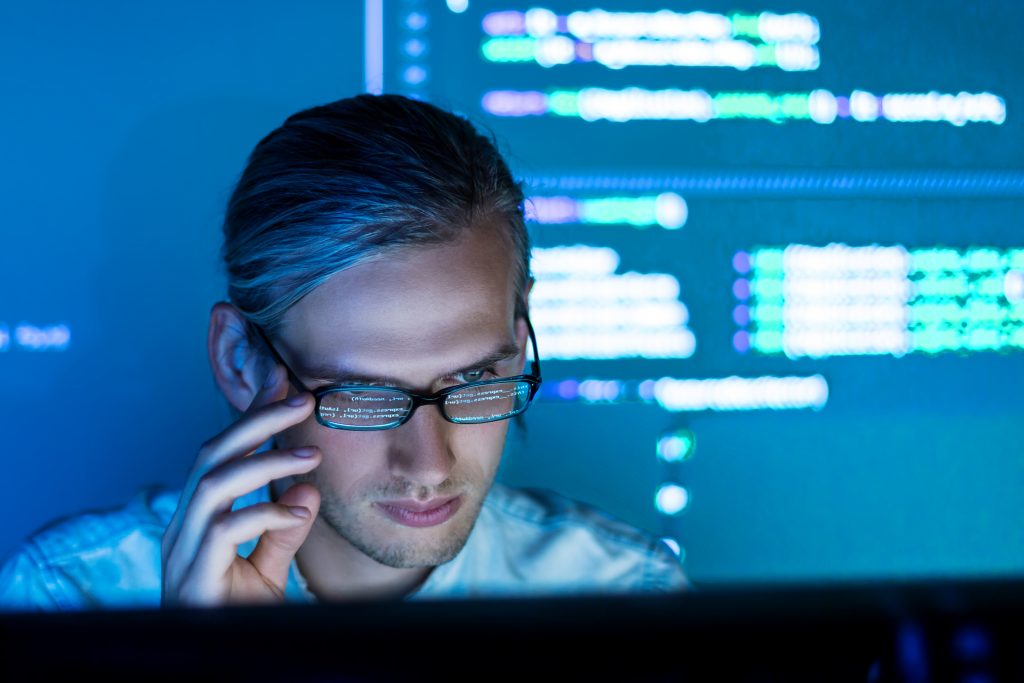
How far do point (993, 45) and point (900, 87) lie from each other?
0.24 metres

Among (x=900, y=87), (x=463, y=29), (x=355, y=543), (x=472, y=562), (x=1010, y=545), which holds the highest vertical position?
(x=463, y=29)

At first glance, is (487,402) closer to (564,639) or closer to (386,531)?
(386,531)

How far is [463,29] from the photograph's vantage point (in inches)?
65.1

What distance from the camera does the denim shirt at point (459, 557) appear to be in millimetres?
1262

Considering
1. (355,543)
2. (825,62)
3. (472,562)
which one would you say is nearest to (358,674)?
(355,543)

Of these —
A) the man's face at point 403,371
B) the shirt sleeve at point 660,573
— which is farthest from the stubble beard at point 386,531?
the shirt sleeve at point 660,573

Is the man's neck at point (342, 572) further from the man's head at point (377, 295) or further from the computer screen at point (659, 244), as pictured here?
the computer screen at point (659, 244)

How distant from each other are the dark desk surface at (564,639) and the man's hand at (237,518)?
688mm

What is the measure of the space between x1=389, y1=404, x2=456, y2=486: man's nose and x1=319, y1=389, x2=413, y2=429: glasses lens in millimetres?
24

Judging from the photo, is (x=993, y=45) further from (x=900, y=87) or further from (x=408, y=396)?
(x=408, y=396)

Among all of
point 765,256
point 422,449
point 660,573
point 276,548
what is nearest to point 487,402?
point 422,449

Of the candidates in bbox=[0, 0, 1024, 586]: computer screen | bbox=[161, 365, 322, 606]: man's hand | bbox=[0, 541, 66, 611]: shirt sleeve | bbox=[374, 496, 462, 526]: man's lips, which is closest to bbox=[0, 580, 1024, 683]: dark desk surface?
bbox=[161, 365, 322, 606]: man's hand

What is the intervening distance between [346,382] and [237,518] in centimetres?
21

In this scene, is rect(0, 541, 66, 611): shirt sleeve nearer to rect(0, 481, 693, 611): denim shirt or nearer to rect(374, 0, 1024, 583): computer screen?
rect(0, 481, 693, 611): denim shirt
